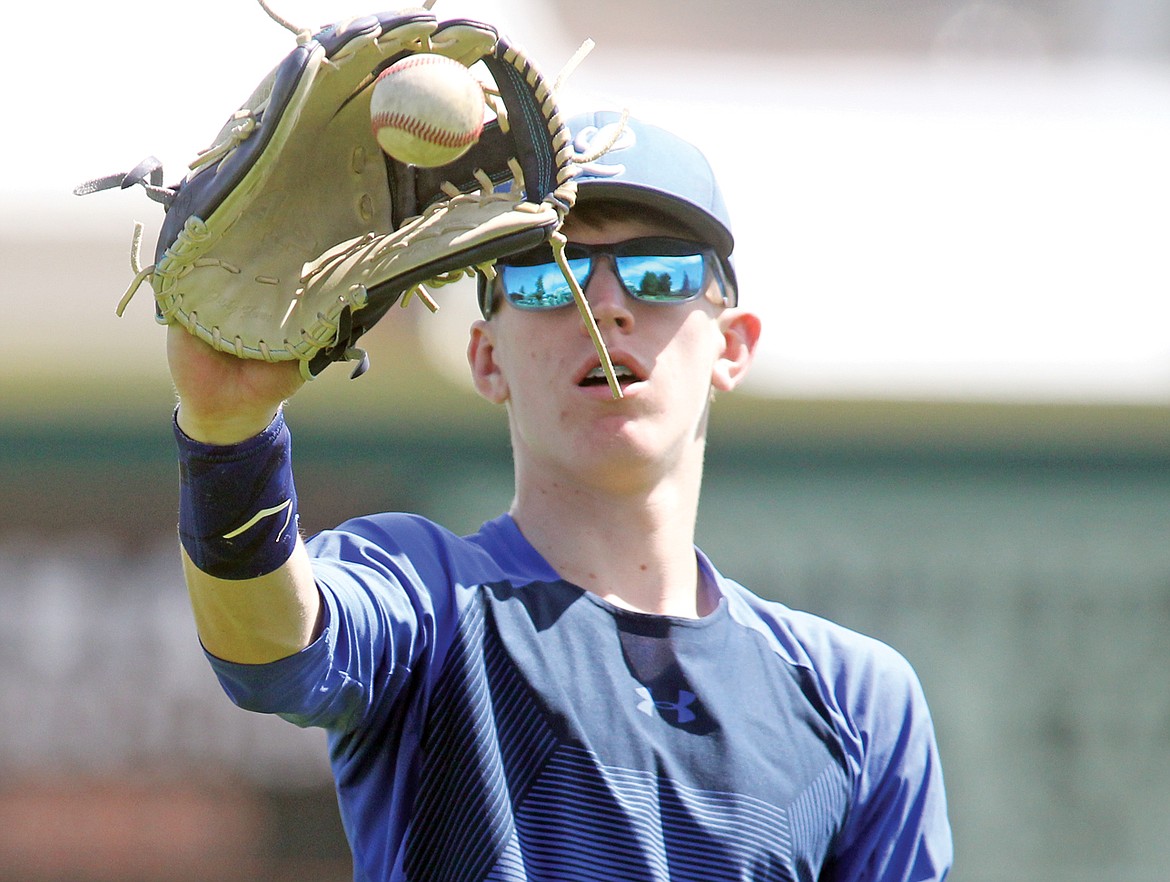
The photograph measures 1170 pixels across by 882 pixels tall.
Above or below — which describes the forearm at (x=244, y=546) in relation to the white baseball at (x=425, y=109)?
below

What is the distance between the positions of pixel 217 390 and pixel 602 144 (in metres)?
0.62

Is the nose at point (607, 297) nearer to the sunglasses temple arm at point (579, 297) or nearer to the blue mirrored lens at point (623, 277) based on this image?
the blue mirrored lens at point (623, 277)

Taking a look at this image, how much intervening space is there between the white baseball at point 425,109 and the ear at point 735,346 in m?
0.78

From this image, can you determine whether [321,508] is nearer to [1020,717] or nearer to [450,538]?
[1020,717]

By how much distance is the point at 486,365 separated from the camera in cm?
223

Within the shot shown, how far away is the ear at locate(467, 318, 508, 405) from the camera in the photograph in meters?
2.19

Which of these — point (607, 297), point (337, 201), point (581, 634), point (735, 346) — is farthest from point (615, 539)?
point (337, 201)

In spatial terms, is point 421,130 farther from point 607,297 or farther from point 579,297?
→ point 607,297

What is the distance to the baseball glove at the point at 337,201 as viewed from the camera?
156 centimetres

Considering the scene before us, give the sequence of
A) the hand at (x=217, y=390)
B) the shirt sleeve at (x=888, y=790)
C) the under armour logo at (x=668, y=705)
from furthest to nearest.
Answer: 1. the shirt sleeve at (x=888, y=790)
2. the under armour logo at (x=668, y=705)
3. the hand at (x=217, y=390)

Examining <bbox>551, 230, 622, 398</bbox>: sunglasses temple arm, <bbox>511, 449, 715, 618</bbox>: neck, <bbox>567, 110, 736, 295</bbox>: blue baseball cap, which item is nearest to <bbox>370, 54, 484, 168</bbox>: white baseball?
<bbox>551, 230, 622, 398</bbox>: sunglasses temple arm

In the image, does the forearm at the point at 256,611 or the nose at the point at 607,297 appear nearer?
the forearm at the point at 256,611

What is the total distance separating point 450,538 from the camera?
6.47 ft

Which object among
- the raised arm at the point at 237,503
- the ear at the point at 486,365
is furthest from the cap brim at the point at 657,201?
the raised arm at the point at 237,503
